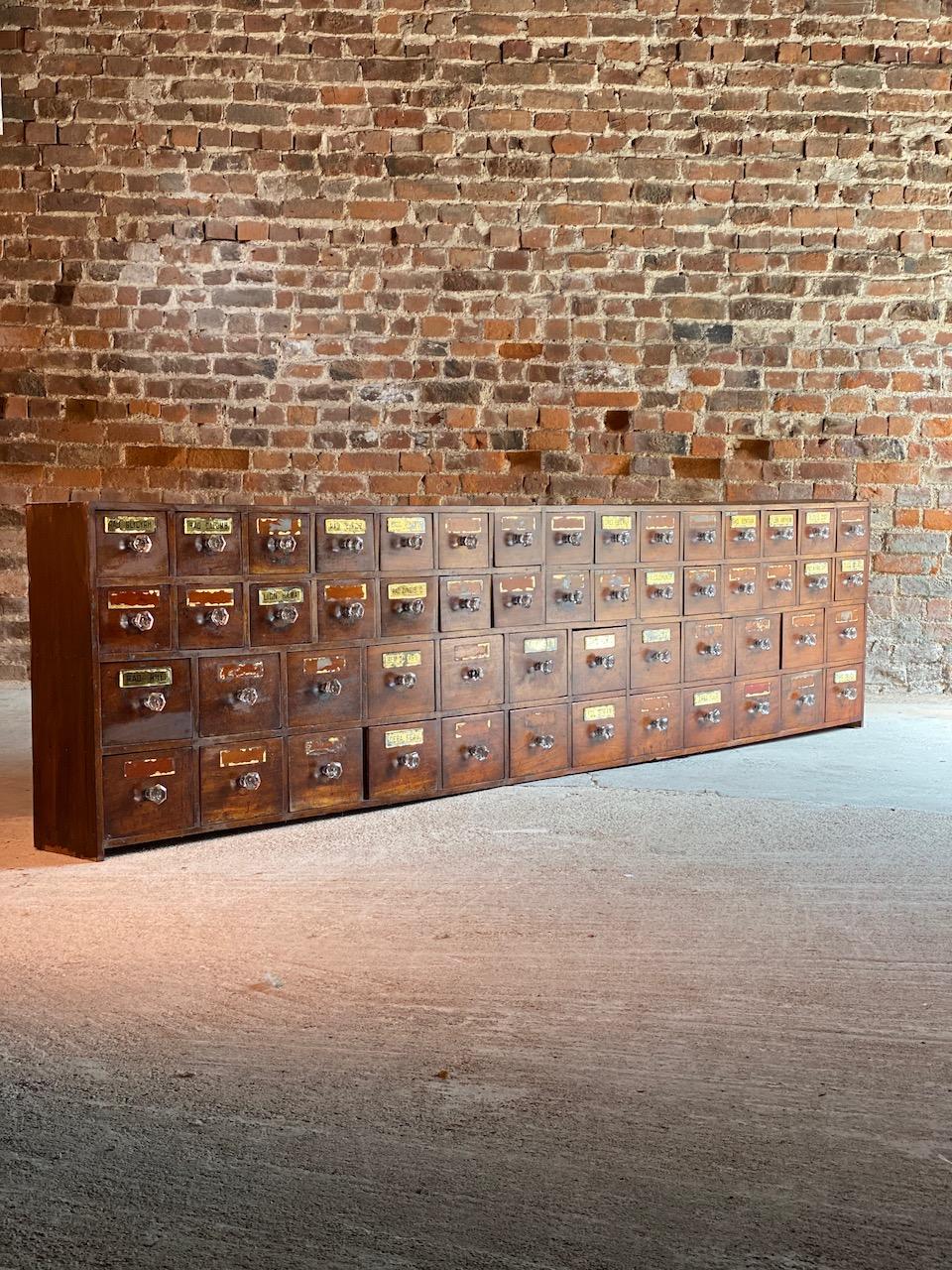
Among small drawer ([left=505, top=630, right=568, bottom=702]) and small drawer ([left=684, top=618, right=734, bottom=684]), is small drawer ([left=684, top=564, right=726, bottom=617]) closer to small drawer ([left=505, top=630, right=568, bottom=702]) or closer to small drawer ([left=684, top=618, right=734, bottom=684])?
small drawer ([left=684, top=618, right=734, bottom=684])

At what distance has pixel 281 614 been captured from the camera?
14.4 ft

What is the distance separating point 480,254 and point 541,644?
2.90 metres

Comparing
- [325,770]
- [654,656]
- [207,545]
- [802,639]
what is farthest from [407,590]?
[802,639]

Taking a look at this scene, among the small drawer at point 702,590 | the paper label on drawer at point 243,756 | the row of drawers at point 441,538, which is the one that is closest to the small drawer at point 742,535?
the row of drawers at point 441,538

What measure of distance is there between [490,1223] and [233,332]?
5.90m

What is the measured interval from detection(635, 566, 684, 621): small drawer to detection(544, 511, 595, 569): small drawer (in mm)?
282

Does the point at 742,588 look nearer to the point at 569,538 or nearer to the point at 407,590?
the point at 569,538

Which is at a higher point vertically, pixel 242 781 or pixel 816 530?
pixel 816 530

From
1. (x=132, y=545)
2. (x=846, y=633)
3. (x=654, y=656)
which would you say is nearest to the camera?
(x=132, y=545)

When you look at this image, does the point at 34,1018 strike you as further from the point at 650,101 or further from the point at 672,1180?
the point at 650,101

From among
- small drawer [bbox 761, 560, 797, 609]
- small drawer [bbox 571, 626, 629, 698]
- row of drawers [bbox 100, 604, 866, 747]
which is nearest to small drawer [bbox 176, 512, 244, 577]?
row of drawers [bbox 100, 604, 866, 747]

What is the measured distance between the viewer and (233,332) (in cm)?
720

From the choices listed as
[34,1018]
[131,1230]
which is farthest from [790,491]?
[131,1230]

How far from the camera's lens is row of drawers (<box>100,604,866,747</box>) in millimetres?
4109
